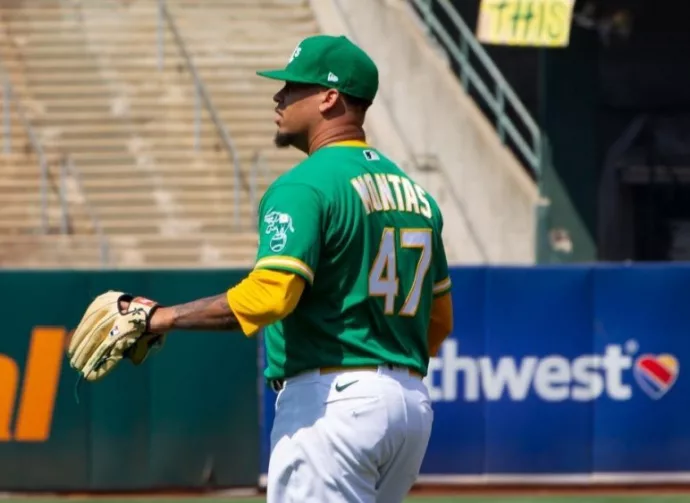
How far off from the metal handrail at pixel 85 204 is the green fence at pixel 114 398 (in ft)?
16.3

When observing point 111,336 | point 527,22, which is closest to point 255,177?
point 527,22

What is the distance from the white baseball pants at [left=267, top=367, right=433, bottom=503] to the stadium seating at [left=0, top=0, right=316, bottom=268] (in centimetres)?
1085

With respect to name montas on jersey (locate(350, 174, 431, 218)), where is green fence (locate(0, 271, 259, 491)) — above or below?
below

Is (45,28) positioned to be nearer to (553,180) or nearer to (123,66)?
(123,66)

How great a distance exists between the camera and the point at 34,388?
398 inches

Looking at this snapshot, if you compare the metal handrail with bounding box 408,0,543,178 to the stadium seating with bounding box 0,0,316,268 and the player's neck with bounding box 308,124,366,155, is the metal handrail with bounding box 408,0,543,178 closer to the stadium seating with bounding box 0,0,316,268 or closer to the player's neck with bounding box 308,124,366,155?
the stadium seating with bounding box 0,0,316,268

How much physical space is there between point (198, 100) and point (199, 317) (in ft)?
41.1

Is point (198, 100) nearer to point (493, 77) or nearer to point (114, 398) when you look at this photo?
point (493, 77)

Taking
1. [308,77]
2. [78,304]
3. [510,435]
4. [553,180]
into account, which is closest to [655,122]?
[553,180]

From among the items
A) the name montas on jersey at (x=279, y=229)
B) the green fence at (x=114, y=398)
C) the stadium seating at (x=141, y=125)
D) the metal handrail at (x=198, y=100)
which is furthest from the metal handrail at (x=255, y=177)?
the name montas on jersey at (x=279, y=229)

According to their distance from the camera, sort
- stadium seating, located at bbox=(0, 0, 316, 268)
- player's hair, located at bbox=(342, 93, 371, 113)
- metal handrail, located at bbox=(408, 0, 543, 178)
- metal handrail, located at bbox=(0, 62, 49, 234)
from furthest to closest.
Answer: metal handrail, located at bbox=(408, 0, 543, 178)
metal handrail, located at bbox=(0, 62, 49, 234)
stadium seating, located at bbox=(0, 0, 316, 268)
player's hair, located at bbox=(342, 93, 371, 113)

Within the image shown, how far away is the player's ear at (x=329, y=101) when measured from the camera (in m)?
4.29

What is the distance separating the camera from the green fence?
10.1 metres

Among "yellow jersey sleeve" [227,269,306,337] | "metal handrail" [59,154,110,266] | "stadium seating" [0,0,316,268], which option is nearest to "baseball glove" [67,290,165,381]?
"yellow jersey sleeve" [227,269,306,337]
